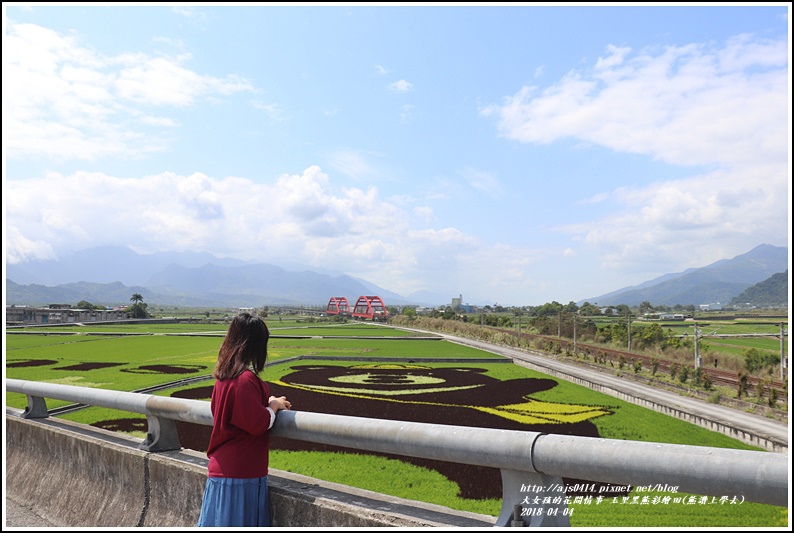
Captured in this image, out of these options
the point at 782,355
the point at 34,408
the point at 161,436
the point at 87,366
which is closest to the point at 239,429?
the point at 161,436

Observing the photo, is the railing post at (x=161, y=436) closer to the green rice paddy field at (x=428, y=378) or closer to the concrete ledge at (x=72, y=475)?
the concrete ledge at (x=72, y=475)

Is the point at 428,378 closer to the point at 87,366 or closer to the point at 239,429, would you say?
the point at 87,366

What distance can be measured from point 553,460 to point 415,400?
16606mm

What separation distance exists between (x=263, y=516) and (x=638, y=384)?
27907 mm

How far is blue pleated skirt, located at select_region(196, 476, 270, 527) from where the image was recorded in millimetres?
3703

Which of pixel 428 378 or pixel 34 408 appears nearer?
pixel 34 408

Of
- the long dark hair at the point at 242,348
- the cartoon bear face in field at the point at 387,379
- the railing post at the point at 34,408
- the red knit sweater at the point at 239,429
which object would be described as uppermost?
the long dark hair at the point at 242,348

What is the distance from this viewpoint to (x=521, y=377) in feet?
90.2

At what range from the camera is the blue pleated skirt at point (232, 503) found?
12.1ft

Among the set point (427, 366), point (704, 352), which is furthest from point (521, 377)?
point (704, 352)

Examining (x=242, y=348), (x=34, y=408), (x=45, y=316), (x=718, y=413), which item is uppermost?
(x=242, y=348)

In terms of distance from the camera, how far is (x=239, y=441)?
378 cm

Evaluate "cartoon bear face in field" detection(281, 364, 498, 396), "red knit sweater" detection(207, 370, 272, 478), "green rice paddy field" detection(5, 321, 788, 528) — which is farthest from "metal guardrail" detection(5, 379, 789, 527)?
"cartoon bear face in field" detection(281, 364, 498, 396)

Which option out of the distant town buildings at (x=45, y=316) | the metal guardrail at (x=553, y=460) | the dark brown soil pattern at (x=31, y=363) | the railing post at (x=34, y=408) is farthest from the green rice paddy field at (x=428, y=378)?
the distant town buildings at (x=45, y=316)
